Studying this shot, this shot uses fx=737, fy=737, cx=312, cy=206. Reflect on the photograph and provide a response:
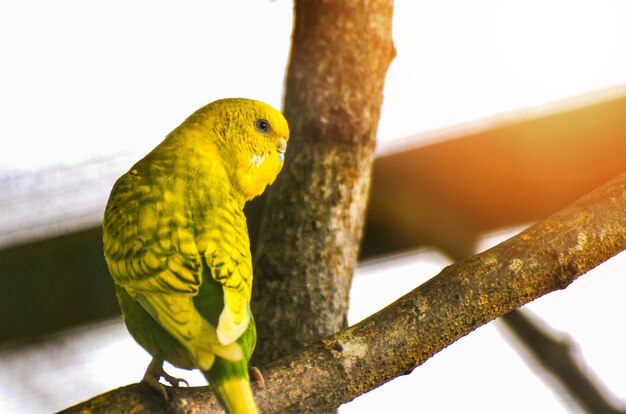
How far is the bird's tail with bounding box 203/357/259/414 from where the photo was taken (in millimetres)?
1401

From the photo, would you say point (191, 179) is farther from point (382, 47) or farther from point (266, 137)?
point (382, 47)

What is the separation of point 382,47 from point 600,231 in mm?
1119

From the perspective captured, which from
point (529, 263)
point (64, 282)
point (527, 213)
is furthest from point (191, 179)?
point (527, 213)

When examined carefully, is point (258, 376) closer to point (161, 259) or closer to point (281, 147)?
point (161, 259)

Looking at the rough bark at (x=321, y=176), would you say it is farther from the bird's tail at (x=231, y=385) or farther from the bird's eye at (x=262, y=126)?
the bird's tail at (x=231, y=385)

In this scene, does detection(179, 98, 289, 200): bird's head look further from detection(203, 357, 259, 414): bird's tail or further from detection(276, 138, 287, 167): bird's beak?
detection(203, 357, 259, 414): bird's tail

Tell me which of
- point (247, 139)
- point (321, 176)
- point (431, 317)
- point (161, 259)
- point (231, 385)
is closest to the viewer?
point (231, 385)

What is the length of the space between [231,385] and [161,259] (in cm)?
31

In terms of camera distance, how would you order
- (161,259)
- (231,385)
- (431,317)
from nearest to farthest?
(231,385) < (161,259) < (431,317)

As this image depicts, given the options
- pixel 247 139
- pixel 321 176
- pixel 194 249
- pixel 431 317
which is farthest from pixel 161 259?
pixel 321 176

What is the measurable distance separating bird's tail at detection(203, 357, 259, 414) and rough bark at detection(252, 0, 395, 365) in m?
0.82

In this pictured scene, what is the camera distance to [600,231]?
5.70ft

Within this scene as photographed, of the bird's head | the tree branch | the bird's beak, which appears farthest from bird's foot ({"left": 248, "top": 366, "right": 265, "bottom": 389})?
the bird's beak

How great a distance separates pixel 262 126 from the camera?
1931 millimetres
